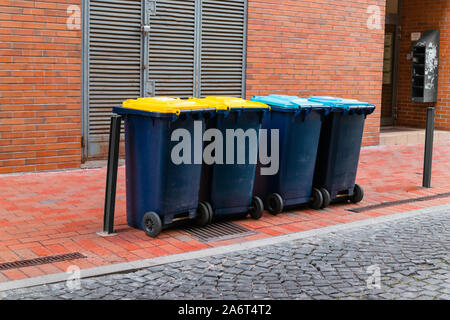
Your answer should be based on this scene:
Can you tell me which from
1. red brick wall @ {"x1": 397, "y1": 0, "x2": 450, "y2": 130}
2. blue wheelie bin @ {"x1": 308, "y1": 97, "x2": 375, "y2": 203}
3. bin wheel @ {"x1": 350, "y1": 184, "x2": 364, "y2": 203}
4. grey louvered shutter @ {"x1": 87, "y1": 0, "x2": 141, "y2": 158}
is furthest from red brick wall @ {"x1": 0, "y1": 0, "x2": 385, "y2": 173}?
red brick wall @ {"x1": 397, "y1": 0, "x2": 450, "y2": 130}

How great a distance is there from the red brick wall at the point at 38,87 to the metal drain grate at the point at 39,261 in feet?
12.5

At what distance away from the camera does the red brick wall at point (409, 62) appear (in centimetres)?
1559

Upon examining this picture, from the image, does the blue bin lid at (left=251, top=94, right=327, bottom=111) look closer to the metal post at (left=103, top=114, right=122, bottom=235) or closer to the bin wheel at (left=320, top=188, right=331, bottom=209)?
the bin wheel at (left=320, top=188, right=331, bottom=209)

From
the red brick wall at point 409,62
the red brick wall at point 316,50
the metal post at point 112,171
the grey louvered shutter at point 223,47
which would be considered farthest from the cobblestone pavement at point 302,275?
the red brick wall at point 409,62

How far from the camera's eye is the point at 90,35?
31.9 ft

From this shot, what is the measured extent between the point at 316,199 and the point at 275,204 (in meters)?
0.59

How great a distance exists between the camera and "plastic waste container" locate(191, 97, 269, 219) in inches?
263

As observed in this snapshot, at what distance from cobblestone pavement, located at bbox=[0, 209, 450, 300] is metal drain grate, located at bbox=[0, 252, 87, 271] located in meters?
0.57

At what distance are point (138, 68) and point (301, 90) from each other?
11.0ft

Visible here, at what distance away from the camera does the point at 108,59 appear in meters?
9.97

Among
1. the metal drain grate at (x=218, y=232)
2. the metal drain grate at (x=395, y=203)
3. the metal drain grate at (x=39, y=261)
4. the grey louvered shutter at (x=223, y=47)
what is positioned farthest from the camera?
the grey louvered shutter at (x=223, y=47)

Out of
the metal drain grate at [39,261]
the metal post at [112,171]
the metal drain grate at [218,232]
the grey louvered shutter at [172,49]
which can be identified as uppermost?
the grey louvered shutter at [172,49]

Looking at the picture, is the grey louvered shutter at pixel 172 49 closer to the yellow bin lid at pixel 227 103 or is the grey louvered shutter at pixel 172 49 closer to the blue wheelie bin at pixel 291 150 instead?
the blue wheelie bin at pixel 291 150

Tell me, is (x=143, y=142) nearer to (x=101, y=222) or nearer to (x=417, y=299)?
(x=101, y=222)
